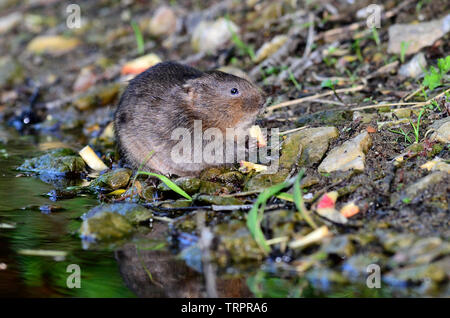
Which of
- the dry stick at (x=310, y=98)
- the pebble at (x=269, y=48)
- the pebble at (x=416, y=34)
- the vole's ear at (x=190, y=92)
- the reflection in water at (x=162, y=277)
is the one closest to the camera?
the reflection in water at (x=162, y=277)

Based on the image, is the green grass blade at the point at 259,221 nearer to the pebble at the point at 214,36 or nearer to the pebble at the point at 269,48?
the pebble at the point at 269,48

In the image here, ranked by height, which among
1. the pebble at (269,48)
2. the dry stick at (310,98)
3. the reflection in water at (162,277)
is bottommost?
the reflection in water at (162,277)

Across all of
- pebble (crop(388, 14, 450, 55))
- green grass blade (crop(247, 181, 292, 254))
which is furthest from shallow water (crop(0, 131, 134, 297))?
pebble (crop(388, 14, 450, 55))

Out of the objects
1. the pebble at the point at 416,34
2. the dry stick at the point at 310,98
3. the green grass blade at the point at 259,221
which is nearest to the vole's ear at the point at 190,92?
the dry stick at the point at 310,98

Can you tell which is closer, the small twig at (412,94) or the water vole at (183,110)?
the water vole at (183,110)

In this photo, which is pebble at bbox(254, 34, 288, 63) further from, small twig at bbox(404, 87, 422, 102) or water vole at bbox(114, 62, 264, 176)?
small twig at bbox(404, 87, 422, 102)

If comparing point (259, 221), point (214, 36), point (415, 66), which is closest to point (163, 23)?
point (214, 36)

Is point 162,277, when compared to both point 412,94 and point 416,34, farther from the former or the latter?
point 416,34

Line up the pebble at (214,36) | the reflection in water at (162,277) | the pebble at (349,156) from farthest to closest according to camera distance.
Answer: the pebble at (214,36), the pebble at (349,156), the reflection in water at (162,277)
